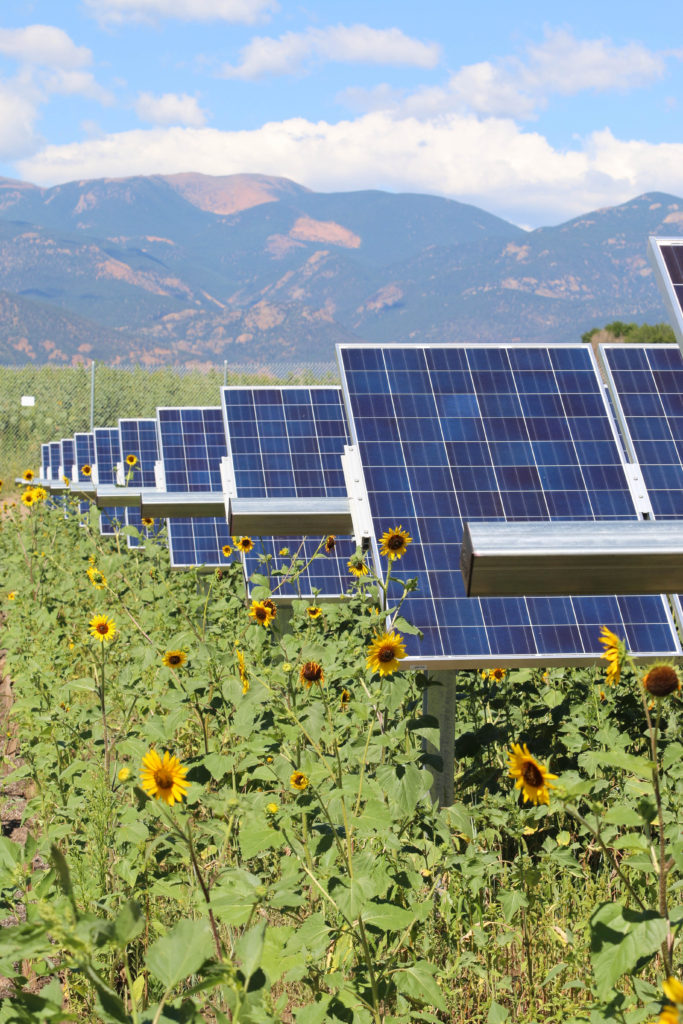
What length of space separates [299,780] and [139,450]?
45.7ft

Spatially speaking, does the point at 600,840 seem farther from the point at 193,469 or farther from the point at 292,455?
the point at 193,469

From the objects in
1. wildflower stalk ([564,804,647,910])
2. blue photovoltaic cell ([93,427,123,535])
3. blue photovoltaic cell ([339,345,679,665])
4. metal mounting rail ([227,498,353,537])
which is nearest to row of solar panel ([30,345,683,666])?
blue photovoltaic cell ([339,345,679,665])

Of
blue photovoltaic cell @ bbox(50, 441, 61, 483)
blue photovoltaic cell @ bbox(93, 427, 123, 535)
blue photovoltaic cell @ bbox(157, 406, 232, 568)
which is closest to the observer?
blue photovoltaic cell @ bbox(157, 406, 232, 568)

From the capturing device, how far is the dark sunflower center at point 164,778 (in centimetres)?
238

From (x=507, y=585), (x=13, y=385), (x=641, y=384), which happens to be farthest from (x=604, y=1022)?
(x=13, y=385)

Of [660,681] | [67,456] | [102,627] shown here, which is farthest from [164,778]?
[67,456]

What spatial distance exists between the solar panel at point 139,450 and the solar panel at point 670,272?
10.9 m

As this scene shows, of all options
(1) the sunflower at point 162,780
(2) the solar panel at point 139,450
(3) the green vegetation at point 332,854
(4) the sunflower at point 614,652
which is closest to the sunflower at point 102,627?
(3) the green vegetation at point 332,854

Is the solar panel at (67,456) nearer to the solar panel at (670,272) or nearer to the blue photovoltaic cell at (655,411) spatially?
the blue photovoltaic cell at (655,411)

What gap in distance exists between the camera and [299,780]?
2.63 m

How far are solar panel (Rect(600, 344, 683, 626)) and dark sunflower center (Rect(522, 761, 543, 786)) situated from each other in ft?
9.88

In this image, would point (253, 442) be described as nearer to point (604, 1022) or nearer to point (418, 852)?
point (418, 852)

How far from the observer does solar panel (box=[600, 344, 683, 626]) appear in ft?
17.6

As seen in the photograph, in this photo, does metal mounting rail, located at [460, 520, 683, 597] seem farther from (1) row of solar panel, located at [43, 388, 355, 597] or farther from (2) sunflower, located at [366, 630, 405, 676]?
(1) row of solar panel, located at [43, 388, 355, 597]
